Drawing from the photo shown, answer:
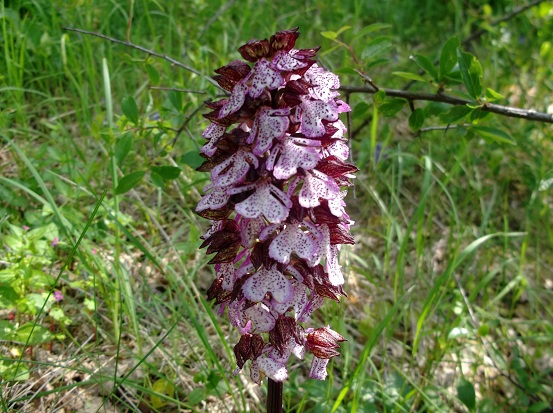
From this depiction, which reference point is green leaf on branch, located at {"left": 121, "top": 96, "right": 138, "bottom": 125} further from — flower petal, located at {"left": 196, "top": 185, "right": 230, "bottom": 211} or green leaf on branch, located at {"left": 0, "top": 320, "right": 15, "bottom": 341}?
flower petal, located at {"left": 196, "top": 185, "right": 230, "bottom": 211}

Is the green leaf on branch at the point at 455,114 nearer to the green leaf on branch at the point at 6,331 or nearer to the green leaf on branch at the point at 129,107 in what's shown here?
the green leaf on branch at the point at 129,107

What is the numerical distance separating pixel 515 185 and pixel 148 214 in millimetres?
2493

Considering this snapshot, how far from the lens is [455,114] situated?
6.91 feet

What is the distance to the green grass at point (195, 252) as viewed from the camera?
6.70 feet

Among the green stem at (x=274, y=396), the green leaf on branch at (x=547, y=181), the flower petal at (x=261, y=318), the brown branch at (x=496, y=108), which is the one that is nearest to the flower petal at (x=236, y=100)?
the flower petal at (x=261, y=318)

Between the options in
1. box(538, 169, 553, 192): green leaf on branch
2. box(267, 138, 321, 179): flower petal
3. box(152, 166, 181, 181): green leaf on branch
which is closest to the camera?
box(267, 138, 321, 179): flower petal

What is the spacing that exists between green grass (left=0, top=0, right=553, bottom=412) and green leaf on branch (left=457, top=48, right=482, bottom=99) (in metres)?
0.32

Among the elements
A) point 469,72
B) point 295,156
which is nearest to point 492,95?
point 469,72

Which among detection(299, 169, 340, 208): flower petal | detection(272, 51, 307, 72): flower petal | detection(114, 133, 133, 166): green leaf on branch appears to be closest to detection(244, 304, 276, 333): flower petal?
detection(299, 169, 340, 208): flower petal

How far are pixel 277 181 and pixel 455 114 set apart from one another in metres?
1.12

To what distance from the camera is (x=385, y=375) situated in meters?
2.29

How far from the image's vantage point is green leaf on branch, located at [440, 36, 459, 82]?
2.06m

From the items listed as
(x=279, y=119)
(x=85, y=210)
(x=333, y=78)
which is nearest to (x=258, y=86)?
(x=279, y=119)

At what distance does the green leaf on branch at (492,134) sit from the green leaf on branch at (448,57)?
254mm
